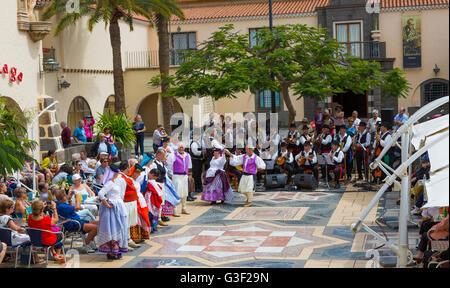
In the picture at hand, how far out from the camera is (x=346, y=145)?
57.8ft

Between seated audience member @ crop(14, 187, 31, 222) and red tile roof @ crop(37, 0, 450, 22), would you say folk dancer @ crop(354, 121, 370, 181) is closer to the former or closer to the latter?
seated audience member @ crop(14, 187, 31, 222)

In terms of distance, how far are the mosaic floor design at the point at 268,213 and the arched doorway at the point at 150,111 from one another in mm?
22100

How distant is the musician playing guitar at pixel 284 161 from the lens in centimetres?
1788

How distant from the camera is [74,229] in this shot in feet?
36.3

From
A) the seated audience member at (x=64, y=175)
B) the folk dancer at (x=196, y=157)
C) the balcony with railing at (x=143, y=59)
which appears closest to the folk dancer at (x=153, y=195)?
the seated audience member at (x=64, y=175)

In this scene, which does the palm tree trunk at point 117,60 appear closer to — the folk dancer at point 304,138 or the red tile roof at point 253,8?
the red tile roof at point 253,8

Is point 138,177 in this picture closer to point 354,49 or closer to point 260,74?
point 260,74

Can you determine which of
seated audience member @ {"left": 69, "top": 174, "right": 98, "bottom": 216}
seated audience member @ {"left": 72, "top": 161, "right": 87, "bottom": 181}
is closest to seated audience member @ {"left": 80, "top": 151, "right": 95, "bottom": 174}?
seated audience member @ {"left": 72, "top": 161, "right": 87, "bottom": 181}

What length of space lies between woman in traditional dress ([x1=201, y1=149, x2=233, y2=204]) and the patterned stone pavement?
0.73ft

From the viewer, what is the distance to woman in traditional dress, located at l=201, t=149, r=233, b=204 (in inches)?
607
